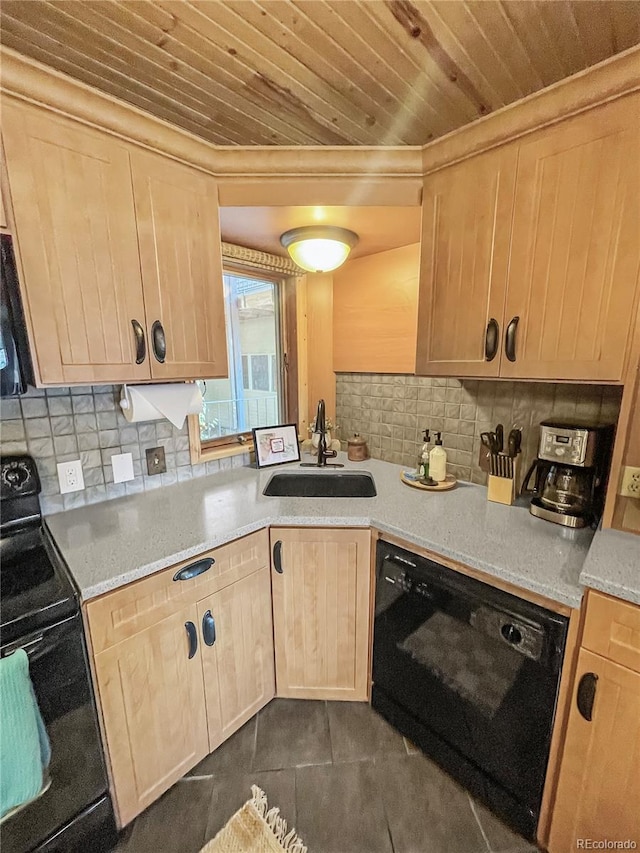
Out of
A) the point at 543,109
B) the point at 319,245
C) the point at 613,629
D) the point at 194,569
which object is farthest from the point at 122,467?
the point at 543,109

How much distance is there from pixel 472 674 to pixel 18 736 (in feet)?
4.01

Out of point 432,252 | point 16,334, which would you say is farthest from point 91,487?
point 432,252

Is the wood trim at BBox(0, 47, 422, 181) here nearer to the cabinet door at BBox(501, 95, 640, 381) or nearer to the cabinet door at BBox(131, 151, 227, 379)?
the cabinet door at BBox(131, 151, 227, 379)

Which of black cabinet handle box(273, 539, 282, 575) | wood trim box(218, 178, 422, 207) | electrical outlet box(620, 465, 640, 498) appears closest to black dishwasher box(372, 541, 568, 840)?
black cabinet handle box(273, 539, 282, 575)

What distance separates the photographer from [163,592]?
1098 millimetres

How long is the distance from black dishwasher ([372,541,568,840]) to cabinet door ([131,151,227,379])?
41.6 inches

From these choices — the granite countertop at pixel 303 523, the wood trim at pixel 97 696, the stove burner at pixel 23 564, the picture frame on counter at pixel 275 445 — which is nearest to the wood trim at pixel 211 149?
the picture frame on counter at pixel 275 445

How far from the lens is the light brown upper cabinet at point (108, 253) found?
3.30 ft

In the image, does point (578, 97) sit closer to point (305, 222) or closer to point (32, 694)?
point (305, 222)

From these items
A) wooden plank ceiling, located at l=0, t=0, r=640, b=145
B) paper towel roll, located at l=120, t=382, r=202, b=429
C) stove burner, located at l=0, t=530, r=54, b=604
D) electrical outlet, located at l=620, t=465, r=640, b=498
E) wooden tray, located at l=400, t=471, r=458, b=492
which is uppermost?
wooden plank ceiling, located at l=0, t=0, r=640, b=145

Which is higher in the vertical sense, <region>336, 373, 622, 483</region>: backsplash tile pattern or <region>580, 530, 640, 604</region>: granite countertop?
<region>336, 373, 622, 483</region>: backsplash tile pattern

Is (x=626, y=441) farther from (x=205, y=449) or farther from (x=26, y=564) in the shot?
(x=26, y=564)

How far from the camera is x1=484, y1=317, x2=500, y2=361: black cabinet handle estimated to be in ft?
4.10

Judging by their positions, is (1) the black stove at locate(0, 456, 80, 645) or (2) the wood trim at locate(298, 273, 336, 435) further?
(2) the wood trim at locate(298, 273, 336, 435)
